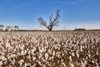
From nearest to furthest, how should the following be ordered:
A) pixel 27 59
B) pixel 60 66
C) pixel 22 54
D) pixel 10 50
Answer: pixel 60 66 < pixel 27 59 < pixel 22 54 < pixel 10 50

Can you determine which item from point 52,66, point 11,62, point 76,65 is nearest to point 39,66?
point 52,66

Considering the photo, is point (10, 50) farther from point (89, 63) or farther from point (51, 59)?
point (89, 63)

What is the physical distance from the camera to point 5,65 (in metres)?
4.11

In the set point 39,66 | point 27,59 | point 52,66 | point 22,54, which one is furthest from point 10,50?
point 52,66

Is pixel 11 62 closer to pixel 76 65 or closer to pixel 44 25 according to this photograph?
pixel 76 65

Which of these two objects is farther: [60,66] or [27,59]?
[27,59]

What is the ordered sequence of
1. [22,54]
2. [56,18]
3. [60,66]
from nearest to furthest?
[60,66], [22,54], [56,18]

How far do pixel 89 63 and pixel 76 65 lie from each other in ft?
3.11

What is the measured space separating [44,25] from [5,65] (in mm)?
51072

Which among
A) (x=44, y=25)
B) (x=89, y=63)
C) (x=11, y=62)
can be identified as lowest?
(x=89, y=63)

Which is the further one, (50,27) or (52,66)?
(50,27)

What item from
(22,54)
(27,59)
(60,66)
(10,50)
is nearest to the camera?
(60,66)

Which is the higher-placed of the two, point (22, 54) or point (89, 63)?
point (22, 54)

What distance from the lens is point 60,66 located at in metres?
4.06
